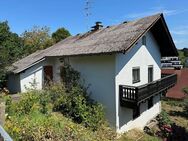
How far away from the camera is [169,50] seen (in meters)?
21.8

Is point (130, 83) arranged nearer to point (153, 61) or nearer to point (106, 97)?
point (106, 97)

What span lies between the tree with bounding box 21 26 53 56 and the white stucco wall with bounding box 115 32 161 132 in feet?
97.2

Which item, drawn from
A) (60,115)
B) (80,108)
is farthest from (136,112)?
(60,115)

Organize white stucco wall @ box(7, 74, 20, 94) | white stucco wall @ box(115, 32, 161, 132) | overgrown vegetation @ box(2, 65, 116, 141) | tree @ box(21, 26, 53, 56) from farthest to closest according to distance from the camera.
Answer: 1. tree @ box(21, 26, 53, 56)
2. white stucco wall @ box(7, 74, 20, 94)
3. white stucco wall @ box(115, 32, 161, 132)
4. overgrown vegetation @ box(2, 65, 116, 141)

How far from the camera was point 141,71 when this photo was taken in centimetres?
1872

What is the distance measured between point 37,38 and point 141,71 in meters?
34.2

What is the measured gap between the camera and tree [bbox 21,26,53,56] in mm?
47000

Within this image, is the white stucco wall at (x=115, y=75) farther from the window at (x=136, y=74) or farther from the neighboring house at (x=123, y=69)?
the window at (x=136, y=74)

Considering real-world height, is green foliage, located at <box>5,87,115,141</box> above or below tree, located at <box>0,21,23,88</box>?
below

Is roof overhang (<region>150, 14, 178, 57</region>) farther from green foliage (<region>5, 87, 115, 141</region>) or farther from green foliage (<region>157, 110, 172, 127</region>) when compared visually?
green foliage (<region>5, 87, 115, 141</region>)

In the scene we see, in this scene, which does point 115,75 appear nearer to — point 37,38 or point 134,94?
point 134,94

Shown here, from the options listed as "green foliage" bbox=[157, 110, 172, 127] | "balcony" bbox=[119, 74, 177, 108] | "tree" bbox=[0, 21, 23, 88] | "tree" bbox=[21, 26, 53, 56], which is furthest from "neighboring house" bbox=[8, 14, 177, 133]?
"tree" bbox=[21, 26, 53, 56]

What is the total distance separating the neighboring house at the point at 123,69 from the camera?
1513 centimetres

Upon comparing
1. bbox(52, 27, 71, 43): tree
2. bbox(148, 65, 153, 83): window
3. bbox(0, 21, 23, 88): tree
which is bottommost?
bbox(148, 65, 153, 83): window
